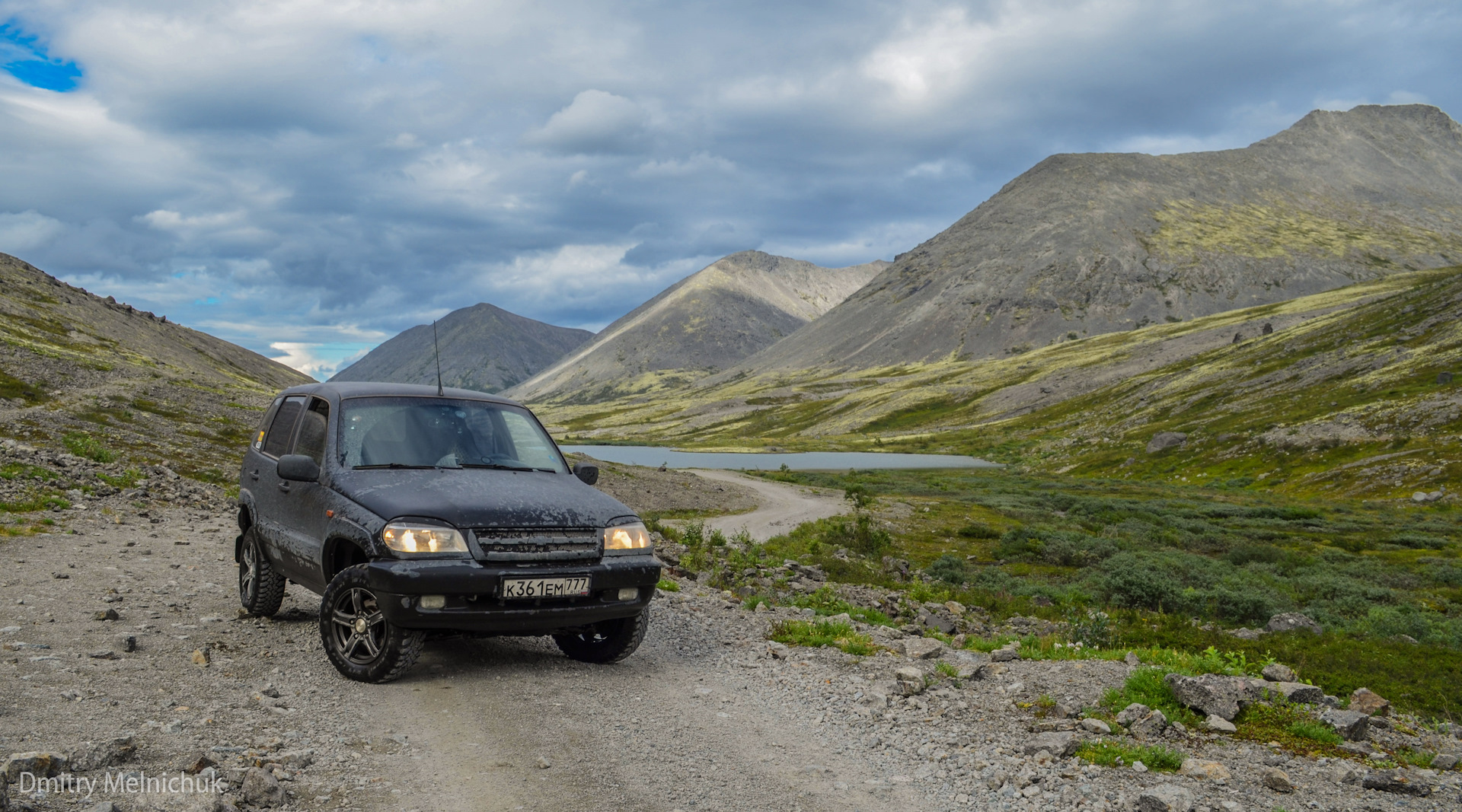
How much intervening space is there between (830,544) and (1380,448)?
55.4 metres

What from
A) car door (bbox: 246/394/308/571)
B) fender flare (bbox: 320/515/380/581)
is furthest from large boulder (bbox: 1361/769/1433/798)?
car door (bbox: 246/394/308/571)

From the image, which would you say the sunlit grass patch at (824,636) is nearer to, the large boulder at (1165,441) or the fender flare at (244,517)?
the fender flare at (244,517)

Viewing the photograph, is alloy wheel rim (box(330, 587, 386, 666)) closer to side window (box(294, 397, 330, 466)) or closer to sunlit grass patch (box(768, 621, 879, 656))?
side window (box(294, 397, 330, 466))

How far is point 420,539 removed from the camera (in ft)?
24.2

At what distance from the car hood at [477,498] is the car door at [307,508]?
1.62 feet

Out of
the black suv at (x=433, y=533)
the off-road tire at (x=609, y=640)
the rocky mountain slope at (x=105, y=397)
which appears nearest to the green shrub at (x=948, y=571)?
the off-road tire at (x=609, y=640)

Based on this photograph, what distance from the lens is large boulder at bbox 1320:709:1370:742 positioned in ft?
23.4

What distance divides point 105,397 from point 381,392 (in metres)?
46.9

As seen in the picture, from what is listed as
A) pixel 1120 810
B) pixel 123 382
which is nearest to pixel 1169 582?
pixel 1120 810

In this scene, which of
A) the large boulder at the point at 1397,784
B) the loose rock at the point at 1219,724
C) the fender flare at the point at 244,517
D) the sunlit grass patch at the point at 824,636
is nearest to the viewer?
the large boulder at the point at 1397,784

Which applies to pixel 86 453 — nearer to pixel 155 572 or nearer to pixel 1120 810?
pixel 155 572

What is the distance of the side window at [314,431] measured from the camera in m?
9.00

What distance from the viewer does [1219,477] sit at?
2596 inches

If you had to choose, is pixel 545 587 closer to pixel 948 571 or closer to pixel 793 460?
pixel 948 571
